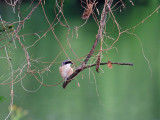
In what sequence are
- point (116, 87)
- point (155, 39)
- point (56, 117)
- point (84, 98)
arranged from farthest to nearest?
1. point (155, 39)
2. point (116, 87)
3. point (84, 98)
4. point (56, 117)

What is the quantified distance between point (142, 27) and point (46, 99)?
2694 mm

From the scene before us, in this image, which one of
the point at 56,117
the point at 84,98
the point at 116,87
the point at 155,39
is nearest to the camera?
the point at 56,117

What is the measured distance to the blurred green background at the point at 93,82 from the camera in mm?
5285

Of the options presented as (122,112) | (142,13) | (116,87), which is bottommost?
(122,112)

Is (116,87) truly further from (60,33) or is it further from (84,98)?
(60,33)

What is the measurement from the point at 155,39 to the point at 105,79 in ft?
4.95

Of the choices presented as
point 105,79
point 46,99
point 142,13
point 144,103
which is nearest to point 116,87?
point 105,79

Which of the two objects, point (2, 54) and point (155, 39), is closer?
point (2, 54)

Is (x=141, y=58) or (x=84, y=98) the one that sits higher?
(x=141, y=58)

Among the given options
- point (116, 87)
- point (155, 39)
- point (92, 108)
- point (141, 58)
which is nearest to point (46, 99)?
point (92, 108)

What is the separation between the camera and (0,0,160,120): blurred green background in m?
5.29

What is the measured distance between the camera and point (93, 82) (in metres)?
5.79

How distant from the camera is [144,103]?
5512 millimetres

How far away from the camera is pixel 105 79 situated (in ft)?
19.9
